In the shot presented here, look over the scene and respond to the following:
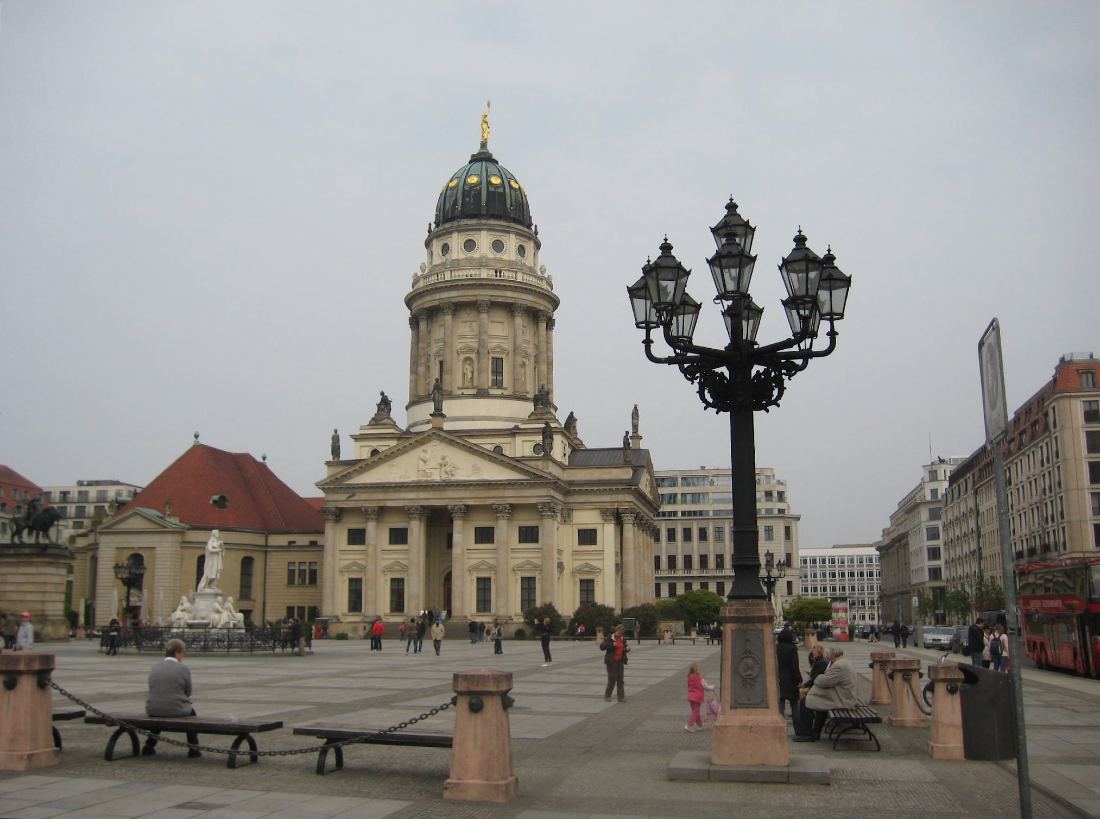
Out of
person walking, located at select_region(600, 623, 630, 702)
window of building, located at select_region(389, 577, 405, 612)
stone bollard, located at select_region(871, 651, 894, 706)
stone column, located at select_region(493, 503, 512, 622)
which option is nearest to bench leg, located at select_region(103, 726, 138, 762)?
person walking, located at select_region(600, 623, 630, 702)

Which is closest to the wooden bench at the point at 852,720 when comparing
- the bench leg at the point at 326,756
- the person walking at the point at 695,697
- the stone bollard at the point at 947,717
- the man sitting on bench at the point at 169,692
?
the stone bollard at the point at 947,717

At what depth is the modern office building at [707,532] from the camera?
133 metres

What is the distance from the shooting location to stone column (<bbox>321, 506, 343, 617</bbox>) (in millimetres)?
76062

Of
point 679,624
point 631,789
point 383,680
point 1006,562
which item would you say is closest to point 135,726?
point 631,789

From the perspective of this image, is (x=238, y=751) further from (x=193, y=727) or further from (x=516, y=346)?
(x=516, y=346)

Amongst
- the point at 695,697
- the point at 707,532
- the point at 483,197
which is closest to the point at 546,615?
the point at 483,197

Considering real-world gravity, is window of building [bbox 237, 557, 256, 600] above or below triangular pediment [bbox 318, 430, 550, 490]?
below

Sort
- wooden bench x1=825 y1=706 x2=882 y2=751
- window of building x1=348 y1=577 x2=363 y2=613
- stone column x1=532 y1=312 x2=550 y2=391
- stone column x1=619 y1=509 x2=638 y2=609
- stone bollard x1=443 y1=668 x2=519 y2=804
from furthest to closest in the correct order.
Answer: stone column x1=532 y1=312 x2=550 y2=391 → stone column x1=619 y1=509 x2=638 y2=609 → window of building x1=348 y1=577 x2=363 y2=613 → wooden bench x1=825 y1=706 x2=882 y2=751 → stone bollard x1=443 y1=668 x2=519 y2=804

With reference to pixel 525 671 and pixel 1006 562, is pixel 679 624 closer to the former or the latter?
pixel 525 671

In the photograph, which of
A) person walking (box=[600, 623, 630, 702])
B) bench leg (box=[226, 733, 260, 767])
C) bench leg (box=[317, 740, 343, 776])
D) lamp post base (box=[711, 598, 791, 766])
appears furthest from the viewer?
person walking (box=[600, 623, 630, 702])

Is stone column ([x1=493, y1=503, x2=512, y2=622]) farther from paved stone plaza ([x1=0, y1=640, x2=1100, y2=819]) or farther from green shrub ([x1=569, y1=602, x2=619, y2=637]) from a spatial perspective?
paved stone plaza ([x1=0, y1=640, x2=1100, y2=819])

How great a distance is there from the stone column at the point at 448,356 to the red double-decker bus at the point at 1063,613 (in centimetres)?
5094

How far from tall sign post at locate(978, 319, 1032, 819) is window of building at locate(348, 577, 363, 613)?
70545 millimetres

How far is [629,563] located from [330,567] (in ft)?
72.2
